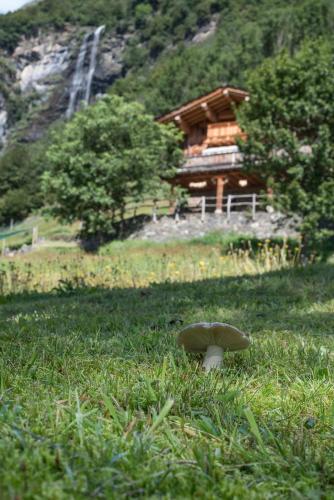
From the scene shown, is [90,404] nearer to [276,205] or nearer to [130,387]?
[130,387]

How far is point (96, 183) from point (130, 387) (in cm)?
2452

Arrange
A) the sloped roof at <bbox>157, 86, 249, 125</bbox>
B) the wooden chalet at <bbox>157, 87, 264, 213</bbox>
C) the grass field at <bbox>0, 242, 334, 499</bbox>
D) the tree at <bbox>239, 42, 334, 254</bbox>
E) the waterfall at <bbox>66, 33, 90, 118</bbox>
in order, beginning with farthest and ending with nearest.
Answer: the waterfall at <bbox>66, 33, 90, 118</bbox>, the sloped roof at <bbox>157, 86, 249, 125</bbox>, the wooden chalet at <bbox>157, 87, 264, 213</bbox>, the tree at <bbox>239, 42, 334, 254</bbox>, the grass field at <bbox>0, 242, 334, 499</bbox>

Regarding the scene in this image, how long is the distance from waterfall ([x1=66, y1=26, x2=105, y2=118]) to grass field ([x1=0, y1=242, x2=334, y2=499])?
80381mm

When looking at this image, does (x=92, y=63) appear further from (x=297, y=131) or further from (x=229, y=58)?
(x=297, y=131)

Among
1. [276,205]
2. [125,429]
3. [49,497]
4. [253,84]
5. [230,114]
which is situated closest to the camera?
[49,497]

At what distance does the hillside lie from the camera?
181ft

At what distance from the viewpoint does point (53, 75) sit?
4459 inches

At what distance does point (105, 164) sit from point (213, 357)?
2358cm

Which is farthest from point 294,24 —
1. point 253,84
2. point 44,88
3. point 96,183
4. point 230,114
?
point 44,88

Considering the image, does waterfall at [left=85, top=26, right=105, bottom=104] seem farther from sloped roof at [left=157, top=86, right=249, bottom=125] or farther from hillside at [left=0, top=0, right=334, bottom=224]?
sloped roof at [left=157, top=86, right=249, bottom=125]

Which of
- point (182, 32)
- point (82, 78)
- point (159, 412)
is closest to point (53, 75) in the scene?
point (82, 78)

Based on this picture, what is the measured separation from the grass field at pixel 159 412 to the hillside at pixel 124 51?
44.8 meters

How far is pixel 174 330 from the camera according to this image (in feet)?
12.1

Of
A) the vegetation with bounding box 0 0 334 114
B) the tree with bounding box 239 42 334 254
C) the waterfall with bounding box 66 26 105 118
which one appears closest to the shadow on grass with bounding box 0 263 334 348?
the tree with bounding box 239 42 334 254
